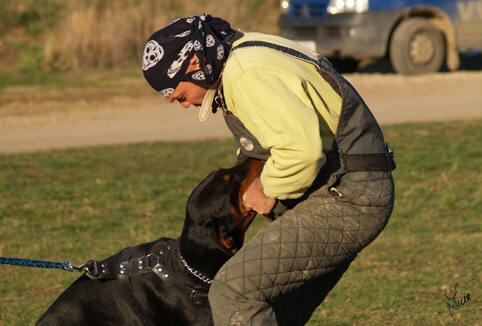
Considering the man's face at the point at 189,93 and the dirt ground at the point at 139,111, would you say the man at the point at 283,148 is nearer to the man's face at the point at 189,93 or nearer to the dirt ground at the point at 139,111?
the man's face at the point at 189,93

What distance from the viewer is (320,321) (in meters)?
5.18

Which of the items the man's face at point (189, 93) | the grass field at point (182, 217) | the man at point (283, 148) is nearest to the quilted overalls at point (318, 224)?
the man at point (283, 148)

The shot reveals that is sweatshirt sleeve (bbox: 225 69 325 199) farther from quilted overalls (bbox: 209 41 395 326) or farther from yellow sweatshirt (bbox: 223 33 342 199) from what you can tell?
quilted overalls (bbox: 209 41 395 326)

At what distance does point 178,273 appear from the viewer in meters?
3.82

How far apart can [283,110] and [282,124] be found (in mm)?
49

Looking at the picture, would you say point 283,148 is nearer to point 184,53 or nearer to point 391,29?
point 184,53

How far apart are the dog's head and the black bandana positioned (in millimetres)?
457

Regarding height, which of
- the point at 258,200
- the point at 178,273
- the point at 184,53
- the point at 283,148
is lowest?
the point at 178,273

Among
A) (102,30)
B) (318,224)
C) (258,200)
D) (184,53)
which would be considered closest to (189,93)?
(184,53)

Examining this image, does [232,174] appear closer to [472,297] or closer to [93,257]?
[472,297]

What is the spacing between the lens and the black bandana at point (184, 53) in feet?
11.3

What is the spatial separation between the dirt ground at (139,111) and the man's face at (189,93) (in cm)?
651

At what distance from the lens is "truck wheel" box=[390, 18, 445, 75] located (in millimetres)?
14094

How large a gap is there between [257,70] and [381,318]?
2.41 metres
